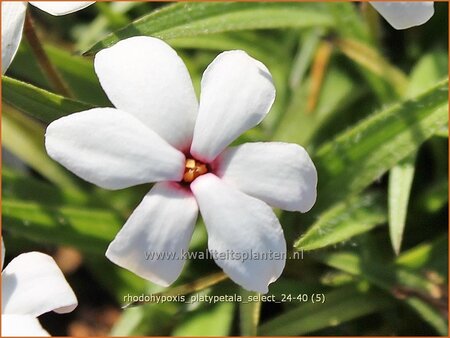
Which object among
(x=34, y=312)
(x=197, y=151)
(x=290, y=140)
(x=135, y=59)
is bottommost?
(x=290, y=140)

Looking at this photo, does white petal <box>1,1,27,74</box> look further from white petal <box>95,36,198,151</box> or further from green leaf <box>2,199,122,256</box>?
green leaf <box>2,199,122,256</box>

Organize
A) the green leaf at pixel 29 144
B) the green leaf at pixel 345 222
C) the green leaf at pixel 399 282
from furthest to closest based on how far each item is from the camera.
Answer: the green leaf at pixel 29 144 < the green leaf at pixel 399 282 < the green leaf at pixel 345 222

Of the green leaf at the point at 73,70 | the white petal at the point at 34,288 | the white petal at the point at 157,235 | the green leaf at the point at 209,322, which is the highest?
the white petal at the point at 157,235

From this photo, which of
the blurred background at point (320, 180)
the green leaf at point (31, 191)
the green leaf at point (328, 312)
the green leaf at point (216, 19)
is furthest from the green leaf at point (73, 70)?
the green leaf at point (328, 312)

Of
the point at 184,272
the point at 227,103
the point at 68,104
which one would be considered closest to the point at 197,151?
the point at 227,103

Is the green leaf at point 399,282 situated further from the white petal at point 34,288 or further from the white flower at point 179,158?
the white petal at point 34,288

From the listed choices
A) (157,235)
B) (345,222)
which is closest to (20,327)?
(157,235)

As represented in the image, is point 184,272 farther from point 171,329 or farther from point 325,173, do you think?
point 325,173
